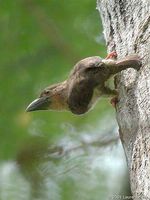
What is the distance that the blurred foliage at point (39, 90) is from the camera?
245cm

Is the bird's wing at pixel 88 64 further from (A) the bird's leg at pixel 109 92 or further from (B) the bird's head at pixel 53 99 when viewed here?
(B) the bird's head at pixel 53 99

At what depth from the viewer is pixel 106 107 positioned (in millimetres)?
2500

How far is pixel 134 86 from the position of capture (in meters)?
1.57

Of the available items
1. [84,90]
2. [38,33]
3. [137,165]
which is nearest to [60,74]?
[38,33]

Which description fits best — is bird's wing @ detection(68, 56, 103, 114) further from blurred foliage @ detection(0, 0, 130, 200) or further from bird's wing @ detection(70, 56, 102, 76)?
blurred foliage @ detection(0, 0, 130, 200)

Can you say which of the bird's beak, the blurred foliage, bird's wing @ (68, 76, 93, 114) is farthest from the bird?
the blurred foliage

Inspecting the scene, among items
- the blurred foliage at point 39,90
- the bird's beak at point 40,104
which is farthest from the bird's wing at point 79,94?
the blurred foliage at point 39,90

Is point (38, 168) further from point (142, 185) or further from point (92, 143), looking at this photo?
point (142, 185)

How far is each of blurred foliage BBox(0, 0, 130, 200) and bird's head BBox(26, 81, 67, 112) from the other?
0.41 m

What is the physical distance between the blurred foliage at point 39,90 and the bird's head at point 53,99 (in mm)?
414

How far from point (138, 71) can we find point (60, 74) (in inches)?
37.5

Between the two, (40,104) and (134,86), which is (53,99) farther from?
(134,86)

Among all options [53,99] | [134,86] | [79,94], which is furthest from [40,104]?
[134,86]

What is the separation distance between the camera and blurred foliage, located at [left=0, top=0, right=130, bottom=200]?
96.3 inches
